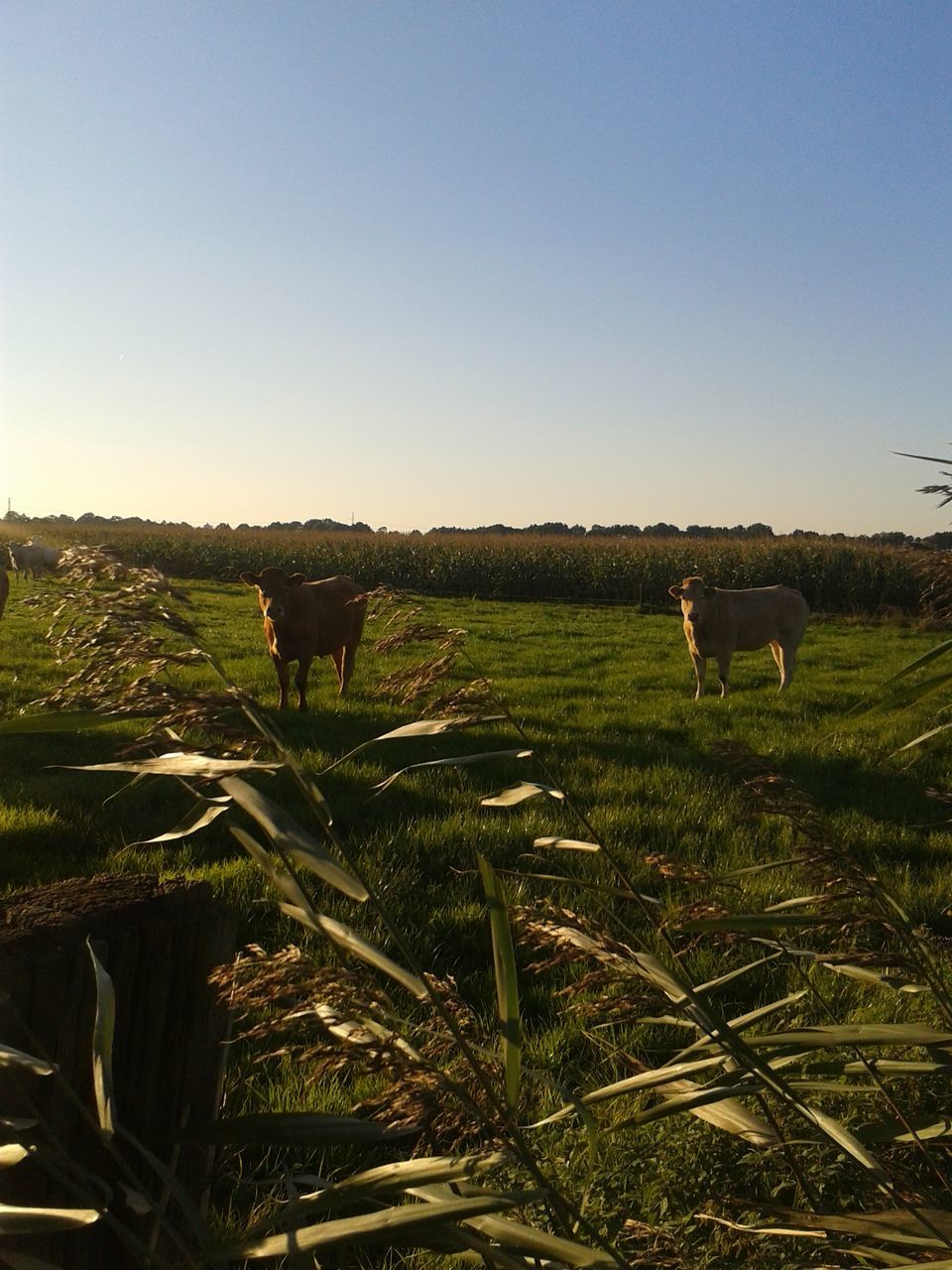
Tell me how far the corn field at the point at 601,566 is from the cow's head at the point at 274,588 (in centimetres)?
1905

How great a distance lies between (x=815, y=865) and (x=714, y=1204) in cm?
112

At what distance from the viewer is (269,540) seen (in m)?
46.4

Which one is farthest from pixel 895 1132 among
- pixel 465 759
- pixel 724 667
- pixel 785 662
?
pixel 785 662

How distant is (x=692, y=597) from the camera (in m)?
12.4

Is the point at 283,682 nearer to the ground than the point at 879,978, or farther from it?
nearer to the ground

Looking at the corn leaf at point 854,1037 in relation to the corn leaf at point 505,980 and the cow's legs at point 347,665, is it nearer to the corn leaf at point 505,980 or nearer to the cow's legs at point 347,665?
the corn leaf at point 505,980

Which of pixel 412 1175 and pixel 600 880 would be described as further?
pixel 600 880

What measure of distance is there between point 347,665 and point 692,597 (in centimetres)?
461

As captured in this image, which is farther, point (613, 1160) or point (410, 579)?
point (410, 579)

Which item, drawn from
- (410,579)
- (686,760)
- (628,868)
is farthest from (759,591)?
(410,579)

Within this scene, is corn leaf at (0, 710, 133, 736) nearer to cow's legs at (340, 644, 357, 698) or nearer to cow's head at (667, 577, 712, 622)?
cow's legs at (340, 644, 357, 698)

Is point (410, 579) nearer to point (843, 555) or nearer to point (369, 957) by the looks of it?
point (843, 555)

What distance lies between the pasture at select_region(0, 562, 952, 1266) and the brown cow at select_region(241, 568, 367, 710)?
1.52ft

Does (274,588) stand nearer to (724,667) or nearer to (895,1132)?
(724,667)
